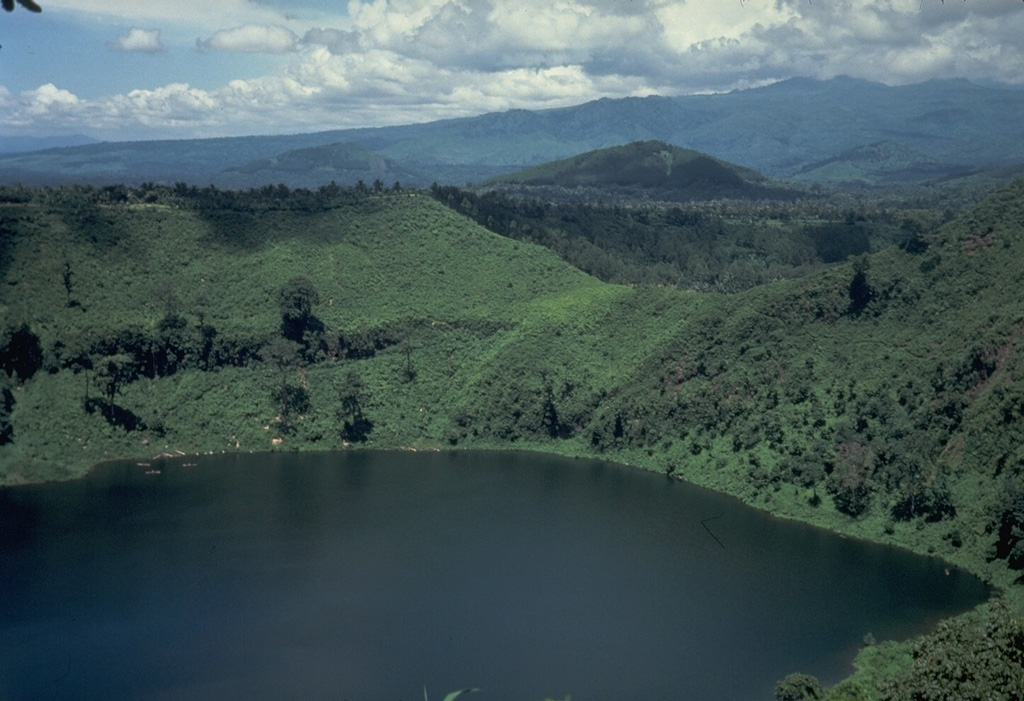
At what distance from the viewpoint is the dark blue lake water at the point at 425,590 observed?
38875 mm

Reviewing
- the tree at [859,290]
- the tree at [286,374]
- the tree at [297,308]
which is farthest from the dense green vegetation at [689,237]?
the tree at [286,374]

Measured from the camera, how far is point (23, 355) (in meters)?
70.1

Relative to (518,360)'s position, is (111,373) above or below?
above

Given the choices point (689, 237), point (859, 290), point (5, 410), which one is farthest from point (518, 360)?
point (689, 237)

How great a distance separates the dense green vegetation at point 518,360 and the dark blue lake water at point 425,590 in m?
4.19

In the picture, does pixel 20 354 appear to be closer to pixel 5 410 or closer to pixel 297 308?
pixel 5 410

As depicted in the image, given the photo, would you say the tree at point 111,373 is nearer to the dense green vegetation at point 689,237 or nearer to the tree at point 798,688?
the dense green vegetation at point 689,237

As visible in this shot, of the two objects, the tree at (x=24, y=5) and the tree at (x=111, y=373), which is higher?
the tree at (x=24, y=5)

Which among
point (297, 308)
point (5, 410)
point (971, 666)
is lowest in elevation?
point (5, 410)

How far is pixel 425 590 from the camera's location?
46.7m

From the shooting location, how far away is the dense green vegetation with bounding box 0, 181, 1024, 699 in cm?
5834

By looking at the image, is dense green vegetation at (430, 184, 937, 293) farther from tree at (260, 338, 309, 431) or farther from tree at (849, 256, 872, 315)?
tree at (260, 338, 309, 431)

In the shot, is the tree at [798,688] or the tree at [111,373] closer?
the tree at [798,688]

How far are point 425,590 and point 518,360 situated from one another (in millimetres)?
34435
